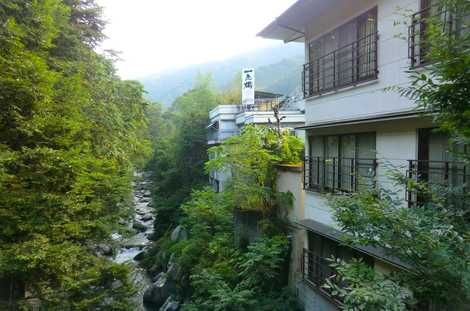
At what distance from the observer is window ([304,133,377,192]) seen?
27.1ft

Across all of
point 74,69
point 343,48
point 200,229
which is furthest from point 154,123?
point 343,48

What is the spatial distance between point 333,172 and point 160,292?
13.7m

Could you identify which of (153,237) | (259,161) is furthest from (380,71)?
(153,237)

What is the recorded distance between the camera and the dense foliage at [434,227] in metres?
3.24

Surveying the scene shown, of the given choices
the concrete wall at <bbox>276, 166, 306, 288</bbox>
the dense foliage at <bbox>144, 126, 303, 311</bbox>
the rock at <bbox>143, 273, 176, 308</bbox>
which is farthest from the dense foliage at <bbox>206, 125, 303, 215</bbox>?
the rock at <bbox>143, 273, 176, 308</bbox>

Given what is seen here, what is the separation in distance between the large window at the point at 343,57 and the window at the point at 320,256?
4.32 metres

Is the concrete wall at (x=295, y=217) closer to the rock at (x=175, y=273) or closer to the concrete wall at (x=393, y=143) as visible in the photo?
the concrete wall at (x=393, y=143)

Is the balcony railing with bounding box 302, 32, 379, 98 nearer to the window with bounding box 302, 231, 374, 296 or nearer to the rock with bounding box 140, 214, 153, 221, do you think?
the window with bounding box 302, 231, 374, 296

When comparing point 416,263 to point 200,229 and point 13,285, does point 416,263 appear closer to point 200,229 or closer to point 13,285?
point 13,285

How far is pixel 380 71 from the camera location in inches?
298

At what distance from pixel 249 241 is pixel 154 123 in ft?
164

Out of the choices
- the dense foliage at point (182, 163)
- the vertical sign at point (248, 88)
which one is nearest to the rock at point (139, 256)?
the dense foliage at point (182, 163)

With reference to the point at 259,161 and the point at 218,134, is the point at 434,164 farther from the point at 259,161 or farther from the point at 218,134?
the point at 218,134

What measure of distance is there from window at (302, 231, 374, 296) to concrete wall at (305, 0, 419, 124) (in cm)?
348
